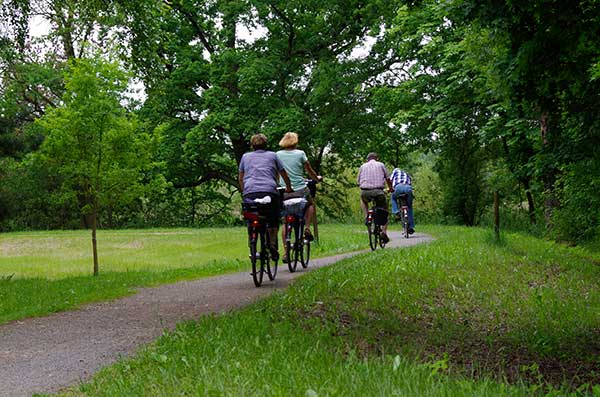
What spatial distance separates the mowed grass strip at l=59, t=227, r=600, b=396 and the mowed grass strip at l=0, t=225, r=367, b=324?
9.46 ft

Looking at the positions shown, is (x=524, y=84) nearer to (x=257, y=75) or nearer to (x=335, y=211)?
(x=257, y=75)

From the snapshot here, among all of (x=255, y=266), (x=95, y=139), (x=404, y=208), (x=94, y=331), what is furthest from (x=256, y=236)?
(x=404, y=208)

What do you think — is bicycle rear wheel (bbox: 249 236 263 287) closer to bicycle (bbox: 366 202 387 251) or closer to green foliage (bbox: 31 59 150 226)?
bicycle (bbox: 366 202 387 251)

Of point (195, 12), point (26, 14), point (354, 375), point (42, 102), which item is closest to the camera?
point (354, 375)

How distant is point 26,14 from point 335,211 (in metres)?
28.5

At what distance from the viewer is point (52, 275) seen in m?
14.2

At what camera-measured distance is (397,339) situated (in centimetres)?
549

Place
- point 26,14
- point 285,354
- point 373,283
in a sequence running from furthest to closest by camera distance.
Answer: point 26,14 < point 373,283 < point 285,354

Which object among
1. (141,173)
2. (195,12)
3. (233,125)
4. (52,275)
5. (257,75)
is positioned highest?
(195,12)

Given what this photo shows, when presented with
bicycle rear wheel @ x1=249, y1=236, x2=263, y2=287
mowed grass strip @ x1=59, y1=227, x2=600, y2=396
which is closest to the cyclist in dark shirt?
bicycle rear wheel @ x1=249, y1=236, x2=263, y2=287

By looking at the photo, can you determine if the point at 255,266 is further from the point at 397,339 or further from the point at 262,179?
the point at 397,339

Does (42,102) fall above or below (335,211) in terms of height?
above

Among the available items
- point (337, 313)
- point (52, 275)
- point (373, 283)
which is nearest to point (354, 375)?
point (337, 313)

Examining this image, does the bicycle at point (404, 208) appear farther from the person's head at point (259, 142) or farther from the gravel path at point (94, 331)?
the person's head at point (259, 142)
